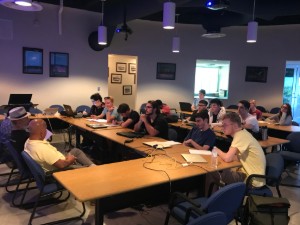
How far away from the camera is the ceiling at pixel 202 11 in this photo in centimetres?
565

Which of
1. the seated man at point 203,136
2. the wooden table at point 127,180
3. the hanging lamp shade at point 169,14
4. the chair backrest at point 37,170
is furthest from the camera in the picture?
the hanging lamp shade at point 169,14

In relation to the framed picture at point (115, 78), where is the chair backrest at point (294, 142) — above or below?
below

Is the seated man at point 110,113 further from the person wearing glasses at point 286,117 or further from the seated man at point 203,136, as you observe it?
A: the person wearing glasses at point 286,117

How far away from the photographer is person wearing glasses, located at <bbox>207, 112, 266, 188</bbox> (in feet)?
9.31

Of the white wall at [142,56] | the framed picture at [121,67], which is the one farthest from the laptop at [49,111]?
the framed picture at [121,67]

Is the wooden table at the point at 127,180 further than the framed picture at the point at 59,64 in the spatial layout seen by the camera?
No

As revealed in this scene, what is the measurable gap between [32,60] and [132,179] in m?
5.92

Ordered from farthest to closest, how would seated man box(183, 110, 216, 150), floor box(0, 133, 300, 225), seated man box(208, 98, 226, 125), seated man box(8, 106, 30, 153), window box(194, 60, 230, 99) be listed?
window box(194, 60, 230, 99) < seated man box(208, 98, 226, 125) < seated man box(183, 110, 216, 150) < seated man box(8, 106, 30, 153) < floor box(0, 133, 300, 225)

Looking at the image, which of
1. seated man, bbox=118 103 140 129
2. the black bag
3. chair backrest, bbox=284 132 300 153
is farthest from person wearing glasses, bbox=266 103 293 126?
the black bag

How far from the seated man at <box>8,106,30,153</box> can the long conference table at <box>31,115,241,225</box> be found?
3.95 ft

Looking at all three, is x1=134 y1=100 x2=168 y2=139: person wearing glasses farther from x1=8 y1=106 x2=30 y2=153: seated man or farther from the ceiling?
the ceiling

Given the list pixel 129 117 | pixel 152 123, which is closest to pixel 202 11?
pixel 129 117

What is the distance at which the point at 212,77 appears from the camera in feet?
33.0

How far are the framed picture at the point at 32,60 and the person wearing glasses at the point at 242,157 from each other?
18.9 feet
